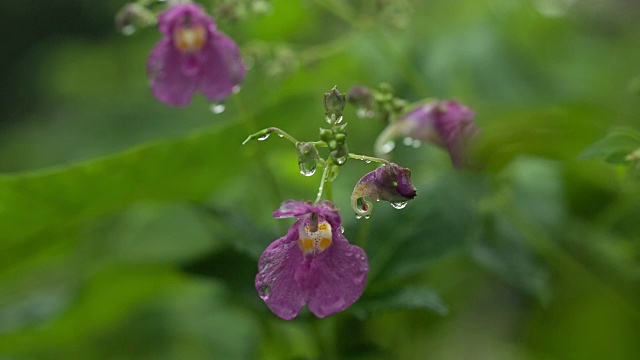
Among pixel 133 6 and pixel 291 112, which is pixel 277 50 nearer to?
pixel 291 112

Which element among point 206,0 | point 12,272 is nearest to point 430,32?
point 206,0

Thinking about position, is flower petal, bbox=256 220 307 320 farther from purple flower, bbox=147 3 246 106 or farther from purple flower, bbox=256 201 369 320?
purple flower, bbox=147 3 246 106

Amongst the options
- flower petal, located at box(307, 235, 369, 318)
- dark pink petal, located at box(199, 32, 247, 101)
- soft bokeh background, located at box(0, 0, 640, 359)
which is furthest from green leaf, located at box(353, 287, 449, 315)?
dark pink petal, located at box(199, 32, 247, 101)

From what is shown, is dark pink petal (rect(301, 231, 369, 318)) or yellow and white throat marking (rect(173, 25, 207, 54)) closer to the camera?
dark pink petal (rect(301, 231, 369, 318))

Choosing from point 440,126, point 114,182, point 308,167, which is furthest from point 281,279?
point 114,182

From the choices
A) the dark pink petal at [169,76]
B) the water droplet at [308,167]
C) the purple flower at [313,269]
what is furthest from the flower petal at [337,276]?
the dark pink petal at [169,76]

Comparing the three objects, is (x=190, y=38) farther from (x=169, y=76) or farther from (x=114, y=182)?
(x=114, y=182)
